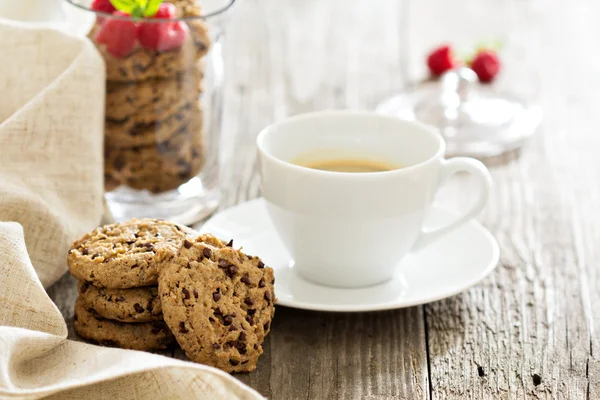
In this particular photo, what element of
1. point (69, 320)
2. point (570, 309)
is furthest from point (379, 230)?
point (69, 320)

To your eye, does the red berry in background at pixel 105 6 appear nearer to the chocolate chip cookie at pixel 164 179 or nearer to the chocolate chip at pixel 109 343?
the chocolate chip cookie at pixel 164 179

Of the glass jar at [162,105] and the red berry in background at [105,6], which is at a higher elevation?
the red berry in background at [105,6]

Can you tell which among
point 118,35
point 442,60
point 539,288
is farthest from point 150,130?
point 442,60

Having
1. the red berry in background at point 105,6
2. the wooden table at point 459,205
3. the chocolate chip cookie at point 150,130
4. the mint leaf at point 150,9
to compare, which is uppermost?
the mint leaf at point 150,9

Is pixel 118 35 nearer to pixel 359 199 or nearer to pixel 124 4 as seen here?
pixel 124 4

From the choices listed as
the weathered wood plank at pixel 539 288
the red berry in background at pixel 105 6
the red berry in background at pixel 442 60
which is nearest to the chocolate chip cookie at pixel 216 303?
the weathered wood plank at pixel 539 288

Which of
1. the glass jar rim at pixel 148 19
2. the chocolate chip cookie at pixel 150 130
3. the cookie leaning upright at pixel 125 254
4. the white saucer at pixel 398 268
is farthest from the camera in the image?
the chocolate chip cookie at pixel 150 130

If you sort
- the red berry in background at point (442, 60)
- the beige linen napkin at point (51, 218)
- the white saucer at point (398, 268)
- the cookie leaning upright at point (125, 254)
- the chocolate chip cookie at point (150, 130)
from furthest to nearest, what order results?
the red berry in background at point (442, 60)
the chocolate chip cookie at point (150, 130)
the white saucer at point (398, 268)
the cookie leaning upright at point (125, 254)
the beige linen napkin at point (51, 218)

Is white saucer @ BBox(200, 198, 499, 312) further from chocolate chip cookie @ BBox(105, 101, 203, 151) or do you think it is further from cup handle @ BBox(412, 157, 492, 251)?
chocolate chip cookie @ BBox(105, 101, 203, 151)
